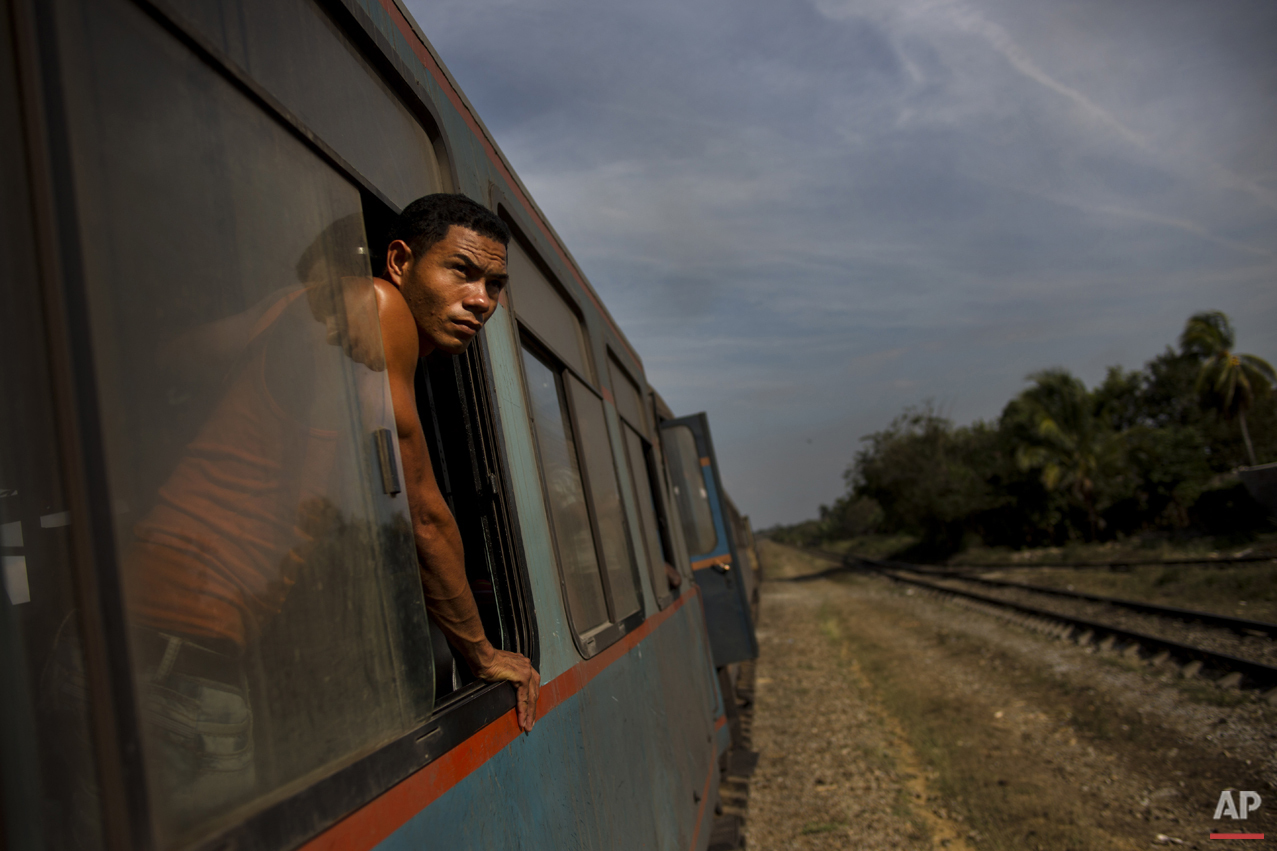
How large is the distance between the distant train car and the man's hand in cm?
5

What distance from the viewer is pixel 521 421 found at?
2.17m

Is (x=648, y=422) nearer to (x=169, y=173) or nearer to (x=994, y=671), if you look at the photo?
(x=169, y=173)

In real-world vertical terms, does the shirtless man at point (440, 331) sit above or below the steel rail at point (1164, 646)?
above

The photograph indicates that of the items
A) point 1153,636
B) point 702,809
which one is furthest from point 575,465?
point 1153,636

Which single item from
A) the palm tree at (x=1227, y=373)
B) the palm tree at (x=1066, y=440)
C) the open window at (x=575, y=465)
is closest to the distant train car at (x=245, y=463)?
the open window at (x=575, y=465)

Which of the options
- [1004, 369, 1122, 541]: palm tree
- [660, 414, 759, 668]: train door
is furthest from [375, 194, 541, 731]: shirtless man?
[1004, 369, 1122, 541]: palm tree

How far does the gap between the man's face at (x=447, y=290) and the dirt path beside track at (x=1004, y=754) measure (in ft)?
15.7

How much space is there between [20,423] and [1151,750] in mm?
7416

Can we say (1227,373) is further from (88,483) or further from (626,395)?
(88,483)

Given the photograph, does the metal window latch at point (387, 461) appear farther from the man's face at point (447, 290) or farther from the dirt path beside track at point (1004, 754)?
the dirt path beside track at point (1004, 754)

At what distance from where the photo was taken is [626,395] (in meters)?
4.56

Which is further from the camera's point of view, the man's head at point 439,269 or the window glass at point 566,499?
the window glass at point 566,499

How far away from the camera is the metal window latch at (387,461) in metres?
1.35

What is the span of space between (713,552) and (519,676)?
5619mm
